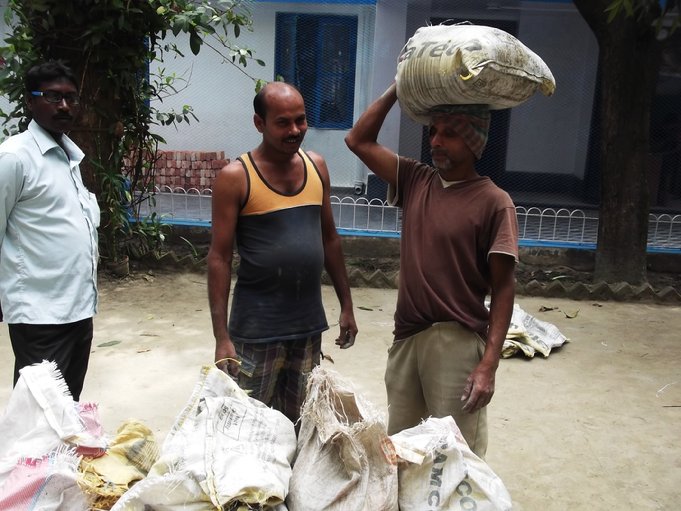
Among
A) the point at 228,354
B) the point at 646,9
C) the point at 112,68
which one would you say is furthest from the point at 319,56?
the point at 228,354

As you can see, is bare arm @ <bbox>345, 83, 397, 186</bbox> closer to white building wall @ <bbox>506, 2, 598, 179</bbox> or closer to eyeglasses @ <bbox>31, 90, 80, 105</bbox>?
eyeglasses @ <bbox>31, 90, 80, 105</bbox>

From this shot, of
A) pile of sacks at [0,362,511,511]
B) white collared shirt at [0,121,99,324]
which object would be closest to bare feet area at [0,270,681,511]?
pile of sacks at [0,362,511,511]

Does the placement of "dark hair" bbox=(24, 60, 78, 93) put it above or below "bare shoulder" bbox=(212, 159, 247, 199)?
above

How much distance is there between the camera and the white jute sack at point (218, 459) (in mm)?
1423

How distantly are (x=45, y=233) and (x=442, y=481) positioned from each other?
1.75 m

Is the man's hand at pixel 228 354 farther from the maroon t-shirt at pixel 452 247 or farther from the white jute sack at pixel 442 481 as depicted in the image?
the white jute sack at pixel 442 481

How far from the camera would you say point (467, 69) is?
1999mm

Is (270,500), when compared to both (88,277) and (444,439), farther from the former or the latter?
(88,277)

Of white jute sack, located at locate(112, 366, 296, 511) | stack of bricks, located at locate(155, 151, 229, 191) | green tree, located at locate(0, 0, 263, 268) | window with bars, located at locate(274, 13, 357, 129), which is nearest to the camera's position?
white jute sack, located at locate(112, 366, 296, 511)

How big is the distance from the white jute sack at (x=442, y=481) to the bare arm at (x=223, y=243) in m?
0.89

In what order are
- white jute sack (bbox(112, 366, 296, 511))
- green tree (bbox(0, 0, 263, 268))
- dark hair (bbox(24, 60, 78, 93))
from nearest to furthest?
white jute sack (bbox(112, 366, 296, 511)) → dark hair (bbox(24, 60, 78, 93)) → green tree (bbox(0, 0, 263, 268))

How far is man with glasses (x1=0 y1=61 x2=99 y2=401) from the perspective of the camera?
248cm

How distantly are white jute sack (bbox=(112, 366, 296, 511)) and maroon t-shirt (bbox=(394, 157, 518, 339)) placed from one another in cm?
76

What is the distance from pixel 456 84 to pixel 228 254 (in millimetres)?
959
